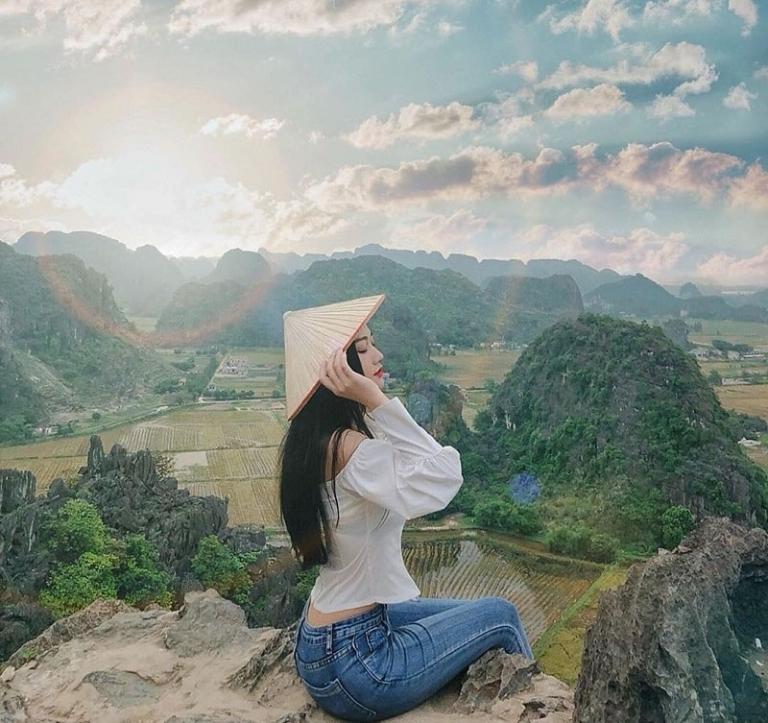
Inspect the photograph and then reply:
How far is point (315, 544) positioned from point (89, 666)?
3.69ft

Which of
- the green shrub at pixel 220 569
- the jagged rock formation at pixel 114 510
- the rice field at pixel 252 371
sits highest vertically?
the jagged rock formation at pixel 114 510

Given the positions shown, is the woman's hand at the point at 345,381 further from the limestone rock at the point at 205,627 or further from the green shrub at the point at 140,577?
the green shrub at the point at 140,577

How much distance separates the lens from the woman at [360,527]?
1.37 meters

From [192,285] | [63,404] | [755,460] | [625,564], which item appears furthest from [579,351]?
[192,285]

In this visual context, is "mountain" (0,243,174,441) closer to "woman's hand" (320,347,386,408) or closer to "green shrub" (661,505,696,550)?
"green shrub" (661,505,696,550)

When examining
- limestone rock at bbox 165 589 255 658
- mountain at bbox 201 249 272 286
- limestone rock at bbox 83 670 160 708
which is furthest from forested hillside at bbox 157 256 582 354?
limestone rock at bbox 83 670 160 708

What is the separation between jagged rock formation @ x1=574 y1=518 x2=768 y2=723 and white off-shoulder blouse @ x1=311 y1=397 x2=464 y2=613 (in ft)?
1.26

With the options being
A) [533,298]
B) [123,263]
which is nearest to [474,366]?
[533,298]

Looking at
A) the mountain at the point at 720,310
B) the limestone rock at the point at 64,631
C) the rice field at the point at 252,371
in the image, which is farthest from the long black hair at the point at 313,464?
the mountain at the point at 720,310

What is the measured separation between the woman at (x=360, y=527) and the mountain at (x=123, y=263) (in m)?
43.1

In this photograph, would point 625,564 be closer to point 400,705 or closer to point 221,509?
point 221,509

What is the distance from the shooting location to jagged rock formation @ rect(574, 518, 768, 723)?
46.5 inches

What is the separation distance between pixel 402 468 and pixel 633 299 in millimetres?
47680

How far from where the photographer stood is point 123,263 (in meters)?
48.0
